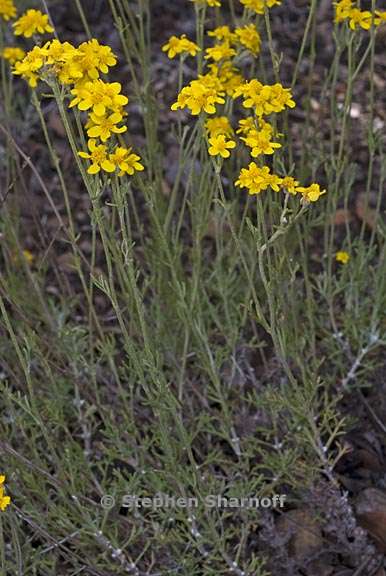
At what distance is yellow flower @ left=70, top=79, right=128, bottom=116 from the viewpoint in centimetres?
162

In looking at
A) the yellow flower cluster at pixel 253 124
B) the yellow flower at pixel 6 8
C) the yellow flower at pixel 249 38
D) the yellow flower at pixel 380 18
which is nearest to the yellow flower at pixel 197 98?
the yellow flower cluster at pixel 253 124

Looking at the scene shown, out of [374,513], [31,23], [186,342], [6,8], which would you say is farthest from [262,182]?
[6,8]

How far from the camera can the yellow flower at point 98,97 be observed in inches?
64.0

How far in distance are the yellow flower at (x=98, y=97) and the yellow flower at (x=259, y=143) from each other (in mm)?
275

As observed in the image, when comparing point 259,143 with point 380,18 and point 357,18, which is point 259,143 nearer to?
point 357,18

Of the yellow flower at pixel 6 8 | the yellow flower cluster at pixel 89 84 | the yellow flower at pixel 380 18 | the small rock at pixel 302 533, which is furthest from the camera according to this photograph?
the yellow flower at pixel 6 8

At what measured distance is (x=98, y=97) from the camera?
1632 millimetres

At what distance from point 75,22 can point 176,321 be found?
233cm

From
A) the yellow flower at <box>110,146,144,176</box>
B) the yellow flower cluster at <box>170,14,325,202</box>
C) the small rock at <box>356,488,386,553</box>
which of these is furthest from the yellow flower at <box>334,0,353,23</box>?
the small rock at <box>356,488,386,553</box>

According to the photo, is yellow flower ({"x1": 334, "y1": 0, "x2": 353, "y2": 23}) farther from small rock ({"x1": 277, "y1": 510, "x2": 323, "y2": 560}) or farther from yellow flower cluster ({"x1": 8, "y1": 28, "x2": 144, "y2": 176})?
small rock ({"x1": 277, "y1": 510, "x2": 323, "y2": 560})

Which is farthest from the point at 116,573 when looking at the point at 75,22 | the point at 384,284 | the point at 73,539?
the point at 75,22

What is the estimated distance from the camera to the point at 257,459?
250 centimetres

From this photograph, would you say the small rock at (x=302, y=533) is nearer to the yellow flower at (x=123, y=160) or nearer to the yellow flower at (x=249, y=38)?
the yellow flower at (x=123, y=160)

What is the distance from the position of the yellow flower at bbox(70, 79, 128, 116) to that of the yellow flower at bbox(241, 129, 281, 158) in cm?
27
